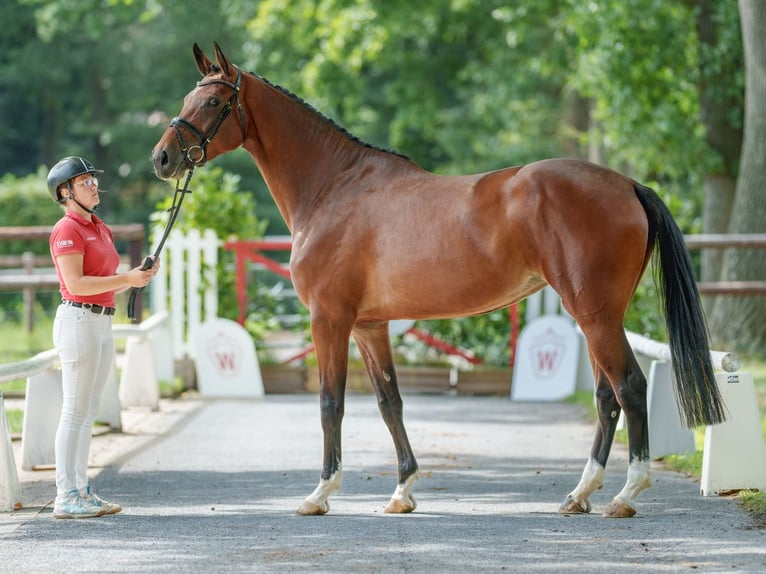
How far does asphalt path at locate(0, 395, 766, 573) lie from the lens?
5227mm

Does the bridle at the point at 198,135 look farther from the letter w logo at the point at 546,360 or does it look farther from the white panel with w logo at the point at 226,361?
the letter w logo at the point at 546,360

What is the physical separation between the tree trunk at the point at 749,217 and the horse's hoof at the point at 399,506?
28.7 feet

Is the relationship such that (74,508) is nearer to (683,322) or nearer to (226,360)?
(683,322)

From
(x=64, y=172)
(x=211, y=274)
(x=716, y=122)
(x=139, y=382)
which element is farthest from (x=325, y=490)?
(x=716, y=122)

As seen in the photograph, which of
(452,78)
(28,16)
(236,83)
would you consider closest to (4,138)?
(28,16)

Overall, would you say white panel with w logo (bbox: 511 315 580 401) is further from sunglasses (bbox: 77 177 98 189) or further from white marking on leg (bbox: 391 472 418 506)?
sunglasses (bbox: 77 177 98 189)

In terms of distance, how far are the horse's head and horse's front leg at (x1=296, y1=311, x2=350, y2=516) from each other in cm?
108

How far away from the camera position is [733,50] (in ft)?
54.5

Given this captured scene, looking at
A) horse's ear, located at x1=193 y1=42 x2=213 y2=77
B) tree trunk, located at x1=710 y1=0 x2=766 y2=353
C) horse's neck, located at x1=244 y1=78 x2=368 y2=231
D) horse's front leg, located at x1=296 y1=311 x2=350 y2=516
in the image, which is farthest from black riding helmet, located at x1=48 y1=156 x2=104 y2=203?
tree trunk, located at x1=710 y1=0 x2=766 y2=353

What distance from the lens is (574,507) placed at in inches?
247

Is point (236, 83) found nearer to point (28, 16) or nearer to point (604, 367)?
point (604, 367)

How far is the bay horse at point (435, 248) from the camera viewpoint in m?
6.12

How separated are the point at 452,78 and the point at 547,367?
17.6 m

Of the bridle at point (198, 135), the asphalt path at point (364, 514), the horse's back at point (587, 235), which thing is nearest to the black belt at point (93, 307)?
the bridle at point (198, 135)
